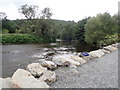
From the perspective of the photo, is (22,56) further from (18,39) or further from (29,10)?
(29,10)

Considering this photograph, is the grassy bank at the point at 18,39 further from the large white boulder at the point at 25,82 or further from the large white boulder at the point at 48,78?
the large white boulder at the point at 25,82

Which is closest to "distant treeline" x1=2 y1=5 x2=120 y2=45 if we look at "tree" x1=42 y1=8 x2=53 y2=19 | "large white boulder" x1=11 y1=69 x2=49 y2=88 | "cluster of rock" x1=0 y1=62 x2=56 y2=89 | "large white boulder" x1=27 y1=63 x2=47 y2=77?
"tree" x1=42 y1=8 x2=53 y2=19

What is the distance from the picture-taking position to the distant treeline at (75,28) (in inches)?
860

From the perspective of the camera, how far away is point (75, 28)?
121 feet

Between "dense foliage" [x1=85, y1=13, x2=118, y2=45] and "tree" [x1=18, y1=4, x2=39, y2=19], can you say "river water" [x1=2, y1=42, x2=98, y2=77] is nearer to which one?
"dense foliage" [x1=85, y1=13, x2=118, y2=45]

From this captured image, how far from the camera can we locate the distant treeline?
2184cm

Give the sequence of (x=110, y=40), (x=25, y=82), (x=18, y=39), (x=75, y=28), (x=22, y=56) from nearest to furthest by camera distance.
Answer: (x=25, y=82) → (x=22, y=56) → (x=110, y=40) → (x=18, y=39) → (x=75, y=28)

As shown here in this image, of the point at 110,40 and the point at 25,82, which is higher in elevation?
the point at 110,40

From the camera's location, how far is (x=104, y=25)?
2183cm

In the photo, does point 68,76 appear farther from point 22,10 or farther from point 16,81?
point 22,10

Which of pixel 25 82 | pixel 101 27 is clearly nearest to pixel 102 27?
pixel 101 27

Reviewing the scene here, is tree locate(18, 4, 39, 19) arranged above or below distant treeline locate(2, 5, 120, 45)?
above

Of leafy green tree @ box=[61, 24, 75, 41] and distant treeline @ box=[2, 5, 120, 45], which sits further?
leafy green tree @ box=[61, 24, 75, 41]

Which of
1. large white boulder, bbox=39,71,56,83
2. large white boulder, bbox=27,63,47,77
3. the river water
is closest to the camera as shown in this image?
large white boulder, bbox=39,71,56,83
